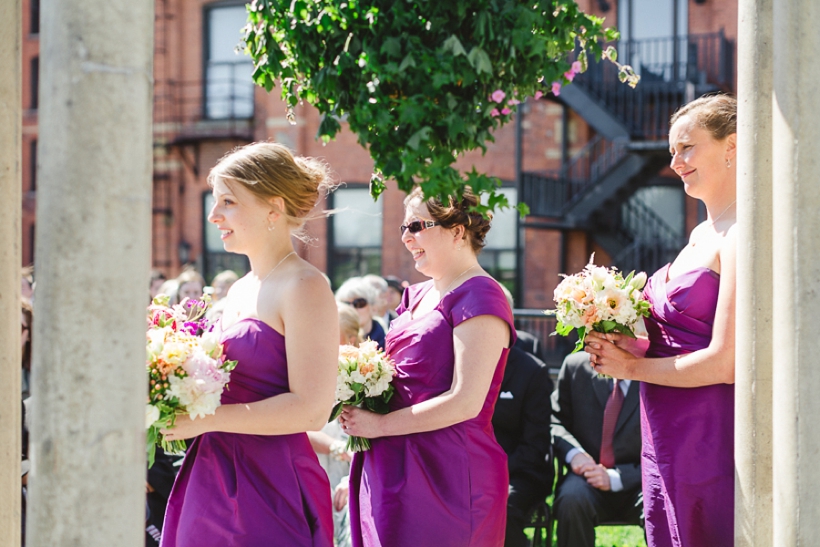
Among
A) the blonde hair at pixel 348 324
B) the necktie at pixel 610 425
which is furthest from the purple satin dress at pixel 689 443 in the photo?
the blonde hair at pixel 348 324

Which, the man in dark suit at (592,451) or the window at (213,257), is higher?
the window at (213,257)

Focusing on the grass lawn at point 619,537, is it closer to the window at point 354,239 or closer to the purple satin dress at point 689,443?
the purple satin dress at point 689,443

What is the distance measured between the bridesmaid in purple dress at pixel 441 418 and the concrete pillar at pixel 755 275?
963mm

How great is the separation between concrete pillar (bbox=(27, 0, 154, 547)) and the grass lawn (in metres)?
4.62

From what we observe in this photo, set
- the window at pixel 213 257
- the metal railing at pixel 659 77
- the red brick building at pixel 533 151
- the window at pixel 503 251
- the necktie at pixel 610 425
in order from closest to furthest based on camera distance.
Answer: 1. the necktie at pixel 610 425
2. the metal railing at pixel 659 77
3. the red brick building at pixel 533 151
4. the window at pixel 503 251
5. the window at pixel 213 257

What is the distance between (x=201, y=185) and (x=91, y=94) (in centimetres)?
1855

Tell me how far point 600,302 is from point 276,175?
53.7 inches

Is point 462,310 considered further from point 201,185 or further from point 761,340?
point 201,185

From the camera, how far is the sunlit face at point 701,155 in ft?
10.5

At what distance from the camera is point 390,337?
12.0ft

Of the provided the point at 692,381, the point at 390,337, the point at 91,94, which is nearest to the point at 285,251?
the point at 390,337

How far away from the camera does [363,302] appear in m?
7.68

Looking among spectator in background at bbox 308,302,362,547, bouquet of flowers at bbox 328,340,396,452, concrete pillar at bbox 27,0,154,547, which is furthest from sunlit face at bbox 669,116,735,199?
spectator in background at bbox 308,302,362,547

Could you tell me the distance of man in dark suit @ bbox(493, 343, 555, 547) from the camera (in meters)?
5.31
